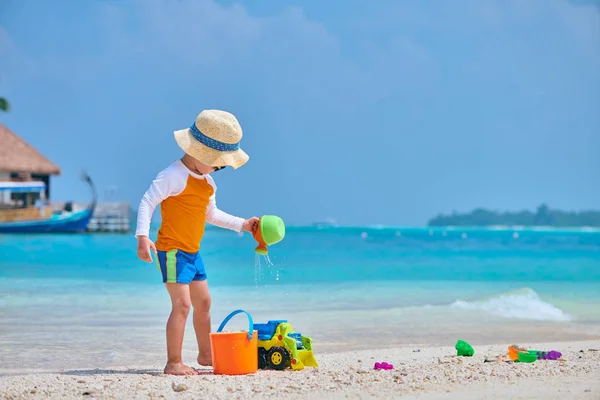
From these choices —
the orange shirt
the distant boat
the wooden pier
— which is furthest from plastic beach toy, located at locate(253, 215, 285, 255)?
the wooden pier

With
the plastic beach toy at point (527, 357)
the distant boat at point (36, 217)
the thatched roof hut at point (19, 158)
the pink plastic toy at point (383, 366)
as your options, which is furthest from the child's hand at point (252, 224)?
the thatched roof hut at point (19, 158)

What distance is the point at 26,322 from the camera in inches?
277

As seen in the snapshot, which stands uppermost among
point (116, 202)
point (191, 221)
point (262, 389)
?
point (116, 202)

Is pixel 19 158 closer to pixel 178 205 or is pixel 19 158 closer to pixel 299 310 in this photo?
pixel 299 310

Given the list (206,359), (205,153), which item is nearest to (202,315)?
(206,359)

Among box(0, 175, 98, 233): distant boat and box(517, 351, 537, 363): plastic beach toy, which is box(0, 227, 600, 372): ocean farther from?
box(0, 175, 98, 233): distant boat

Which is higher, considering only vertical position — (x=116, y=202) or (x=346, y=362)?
(x=116, y=202)

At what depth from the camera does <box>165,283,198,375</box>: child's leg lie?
160 inches

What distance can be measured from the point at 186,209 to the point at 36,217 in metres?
34.1

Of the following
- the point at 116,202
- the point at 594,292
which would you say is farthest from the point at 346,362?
the point at 116,202

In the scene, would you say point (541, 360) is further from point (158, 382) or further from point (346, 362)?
point (158, 382)

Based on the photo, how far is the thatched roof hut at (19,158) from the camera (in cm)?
3703

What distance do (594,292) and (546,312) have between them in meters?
2.80

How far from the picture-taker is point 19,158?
37.8 m
